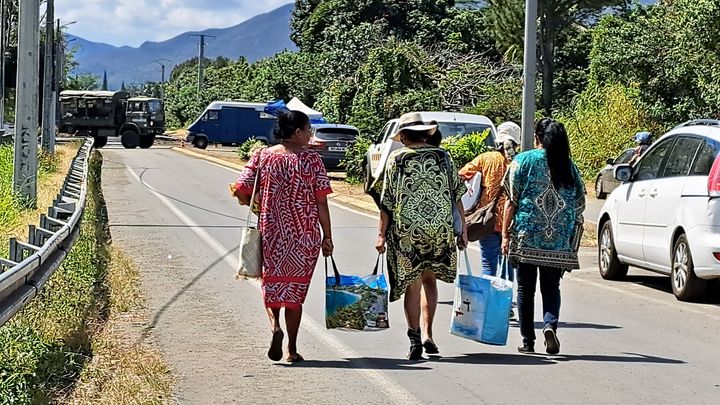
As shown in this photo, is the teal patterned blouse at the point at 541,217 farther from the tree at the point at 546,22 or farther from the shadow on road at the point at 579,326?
the tree at the point at 546,22

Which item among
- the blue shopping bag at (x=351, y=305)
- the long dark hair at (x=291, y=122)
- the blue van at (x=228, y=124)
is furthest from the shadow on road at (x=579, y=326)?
the blue van at (x=228, y=124)

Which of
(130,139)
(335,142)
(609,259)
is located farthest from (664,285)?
(130,139)

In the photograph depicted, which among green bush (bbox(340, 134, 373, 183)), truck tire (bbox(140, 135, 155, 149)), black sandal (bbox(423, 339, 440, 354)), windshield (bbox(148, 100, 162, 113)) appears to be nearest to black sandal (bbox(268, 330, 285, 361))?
black sandal (bbox(423, 339, 440, 354))

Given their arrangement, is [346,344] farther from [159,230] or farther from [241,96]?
[241,96]

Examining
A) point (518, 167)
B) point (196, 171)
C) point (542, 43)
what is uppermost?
point (542, 43)

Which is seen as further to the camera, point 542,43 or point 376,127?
point 542,43

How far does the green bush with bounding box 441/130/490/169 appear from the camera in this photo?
20.6m

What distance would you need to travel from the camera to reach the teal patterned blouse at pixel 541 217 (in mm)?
8625

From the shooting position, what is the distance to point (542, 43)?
4191cm

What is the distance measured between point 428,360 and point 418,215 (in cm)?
108

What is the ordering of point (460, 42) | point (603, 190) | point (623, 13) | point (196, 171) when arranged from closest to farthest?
point (603, 190) → point (196, 171) → point (623, 13) → point (460, 42)

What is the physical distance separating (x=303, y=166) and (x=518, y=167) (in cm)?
170

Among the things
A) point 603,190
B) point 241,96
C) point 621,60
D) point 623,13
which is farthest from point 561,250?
point 241,96

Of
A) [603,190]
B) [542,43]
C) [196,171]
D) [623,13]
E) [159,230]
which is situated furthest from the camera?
[623,13]
